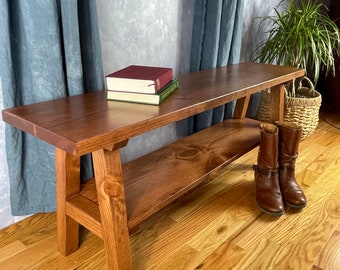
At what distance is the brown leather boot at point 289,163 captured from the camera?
3.91ft

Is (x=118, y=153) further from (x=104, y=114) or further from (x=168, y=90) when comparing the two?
(x=168, y=90)

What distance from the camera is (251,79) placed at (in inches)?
47.6

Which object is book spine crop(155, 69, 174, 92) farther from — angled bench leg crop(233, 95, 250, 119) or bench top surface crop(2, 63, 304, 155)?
angled bench leg crop(233, 95, 250, 119)

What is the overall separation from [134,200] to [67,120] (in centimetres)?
30

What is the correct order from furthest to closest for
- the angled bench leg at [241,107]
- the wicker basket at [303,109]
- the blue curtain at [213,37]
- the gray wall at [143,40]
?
the wicker basket at [303,109]
the angled bench leg at [241,107]
the blue curtain at [213,37]
the gray wall at [143,40]

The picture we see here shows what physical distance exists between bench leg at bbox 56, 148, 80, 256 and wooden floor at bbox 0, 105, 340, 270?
0.13 feet

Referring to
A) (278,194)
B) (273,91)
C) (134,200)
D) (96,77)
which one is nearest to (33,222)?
(134,200)

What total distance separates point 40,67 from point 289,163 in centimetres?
91

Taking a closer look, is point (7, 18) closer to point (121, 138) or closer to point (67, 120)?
point (67, 120)

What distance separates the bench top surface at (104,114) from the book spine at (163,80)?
0.15 ft

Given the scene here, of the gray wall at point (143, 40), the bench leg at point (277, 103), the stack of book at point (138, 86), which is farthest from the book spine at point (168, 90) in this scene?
the bench leg at point (277, 103)

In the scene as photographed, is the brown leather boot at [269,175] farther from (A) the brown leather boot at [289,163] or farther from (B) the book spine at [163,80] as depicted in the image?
(B) the book spine at [163,80]

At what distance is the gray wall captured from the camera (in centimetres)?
113

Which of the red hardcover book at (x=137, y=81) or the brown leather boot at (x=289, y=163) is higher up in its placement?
the red hardcover book at (x=137, y=81)
